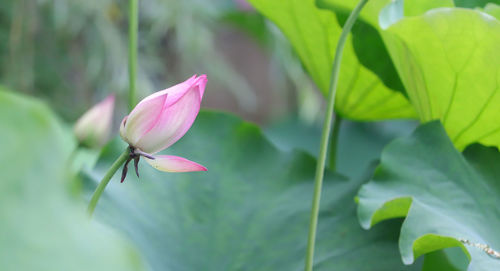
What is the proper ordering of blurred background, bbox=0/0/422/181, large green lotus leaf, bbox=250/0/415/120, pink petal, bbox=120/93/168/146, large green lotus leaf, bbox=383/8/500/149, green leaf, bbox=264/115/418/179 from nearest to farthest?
pink petal, bbox=120/93/168/146 → large green lotus leaf, bbox=383/8/500/149 → large green lotus leaf, bbox=250/0/415/120 → green leaf, bbox=264/115/418/179 → blurred background, bbox=0/0/422/181

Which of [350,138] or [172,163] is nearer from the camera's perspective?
[172,163]

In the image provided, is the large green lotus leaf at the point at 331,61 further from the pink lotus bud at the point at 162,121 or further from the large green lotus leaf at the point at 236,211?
the pink lotus bud at the point at 162,121

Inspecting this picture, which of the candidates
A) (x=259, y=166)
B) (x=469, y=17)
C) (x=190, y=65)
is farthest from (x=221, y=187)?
(x=190, y=65)

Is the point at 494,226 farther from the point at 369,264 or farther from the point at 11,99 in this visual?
the point at 11,99

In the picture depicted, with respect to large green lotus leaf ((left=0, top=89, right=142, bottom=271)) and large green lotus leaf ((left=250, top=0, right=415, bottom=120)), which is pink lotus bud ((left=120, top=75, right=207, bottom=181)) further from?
large green lotus leaf ((left=250, top=0, right=415, bottom=120))

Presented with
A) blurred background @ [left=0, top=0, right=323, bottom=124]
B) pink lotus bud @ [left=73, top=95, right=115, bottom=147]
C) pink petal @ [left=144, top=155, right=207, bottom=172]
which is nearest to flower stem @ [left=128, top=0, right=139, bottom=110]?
pink lotus bud @ [left=73, top=95, right=115, bottom=147]

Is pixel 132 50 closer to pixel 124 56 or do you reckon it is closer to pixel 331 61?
pixel 331 61

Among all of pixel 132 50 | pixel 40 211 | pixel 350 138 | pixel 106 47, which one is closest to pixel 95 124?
pixel 132 50
